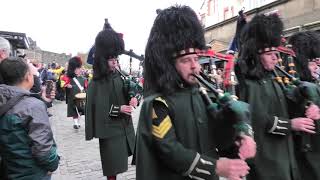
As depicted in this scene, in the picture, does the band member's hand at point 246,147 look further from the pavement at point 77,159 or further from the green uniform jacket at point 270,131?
the pavement at point 77,159

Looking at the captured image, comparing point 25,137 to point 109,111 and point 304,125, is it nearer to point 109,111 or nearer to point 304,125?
point 109,111

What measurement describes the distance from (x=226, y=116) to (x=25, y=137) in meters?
2.02

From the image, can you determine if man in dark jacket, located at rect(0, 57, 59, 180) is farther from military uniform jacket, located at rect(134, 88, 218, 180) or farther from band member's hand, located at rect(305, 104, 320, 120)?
band member's hand, located at rect(305, 104, 320, 120)

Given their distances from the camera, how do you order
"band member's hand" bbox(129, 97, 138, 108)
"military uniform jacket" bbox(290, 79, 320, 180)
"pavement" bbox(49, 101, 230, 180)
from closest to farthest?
"military uniform jacket" bbox(290, 79, 320, 180), "band member's hand" bbox(129, 97, 138, 108), "pavement" bbox(49, 101, 230, 180)

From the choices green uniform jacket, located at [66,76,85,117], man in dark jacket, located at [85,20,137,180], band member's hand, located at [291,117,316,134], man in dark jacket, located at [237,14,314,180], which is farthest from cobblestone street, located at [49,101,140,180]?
band member's hand, located at [291,117,316,134]

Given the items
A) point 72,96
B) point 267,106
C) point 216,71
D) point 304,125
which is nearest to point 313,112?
point 304,125

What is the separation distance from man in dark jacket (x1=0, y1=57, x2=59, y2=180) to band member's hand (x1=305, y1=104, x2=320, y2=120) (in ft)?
7.81

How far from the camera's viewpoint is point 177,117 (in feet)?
8.33

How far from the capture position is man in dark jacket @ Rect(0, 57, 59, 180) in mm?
3570

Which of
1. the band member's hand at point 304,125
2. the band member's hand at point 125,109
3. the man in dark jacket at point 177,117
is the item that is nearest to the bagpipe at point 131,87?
the band member's hand at point 125,109

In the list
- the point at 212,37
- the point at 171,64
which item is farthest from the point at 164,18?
the point at 212,37

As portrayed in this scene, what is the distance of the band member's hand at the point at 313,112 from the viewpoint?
11.6 ft

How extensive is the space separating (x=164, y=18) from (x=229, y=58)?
0.91 m

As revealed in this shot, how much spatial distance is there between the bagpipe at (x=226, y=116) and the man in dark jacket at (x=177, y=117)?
2 centimetres
